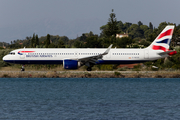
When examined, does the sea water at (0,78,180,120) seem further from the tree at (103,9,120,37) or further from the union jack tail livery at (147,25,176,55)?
the tree at (103,9,120,37)

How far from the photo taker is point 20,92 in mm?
32750

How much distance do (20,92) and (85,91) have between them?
6923 millimetres

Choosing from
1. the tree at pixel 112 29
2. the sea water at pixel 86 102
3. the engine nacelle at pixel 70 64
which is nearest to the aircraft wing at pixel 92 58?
the engine nacelle at pixel 70 64

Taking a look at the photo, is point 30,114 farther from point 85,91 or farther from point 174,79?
point 174,79

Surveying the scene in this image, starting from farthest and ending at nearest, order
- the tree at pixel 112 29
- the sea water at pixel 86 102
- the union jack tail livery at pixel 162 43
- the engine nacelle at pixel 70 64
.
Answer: the tree at pixel 112 29, the union jack tail livery at pixel 162 43, the engine nacelle at pixel 70 64, the sea water at pixel 86 102

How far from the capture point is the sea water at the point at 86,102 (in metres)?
20.7

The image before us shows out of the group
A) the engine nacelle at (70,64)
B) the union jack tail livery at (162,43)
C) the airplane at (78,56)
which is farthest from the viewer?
the union jack tail livery at (162,43)

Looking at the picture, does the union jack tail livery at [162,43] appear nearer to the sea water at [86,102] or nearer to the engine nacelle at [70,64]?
the sea water at [86,102]

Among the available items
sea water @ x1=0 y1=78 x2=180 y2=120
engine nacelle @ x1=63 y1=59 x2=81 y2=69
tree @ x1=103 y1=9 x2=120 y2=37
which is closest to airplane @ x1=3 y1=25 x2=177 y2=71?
engine nacelle @ x1=63 y1=59 x2=81 y2=69

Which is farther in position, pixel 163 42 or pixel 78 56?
pixel 163 42

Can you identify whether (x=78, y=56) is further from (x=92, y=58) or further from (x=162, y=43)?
(x=162, y=43)

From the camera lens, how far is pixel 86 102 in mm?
26078

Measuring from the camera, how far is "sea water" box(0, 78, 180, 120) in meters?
20.7

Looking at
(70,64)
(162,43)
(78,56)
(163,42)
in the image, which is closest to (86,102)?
(70,64)
